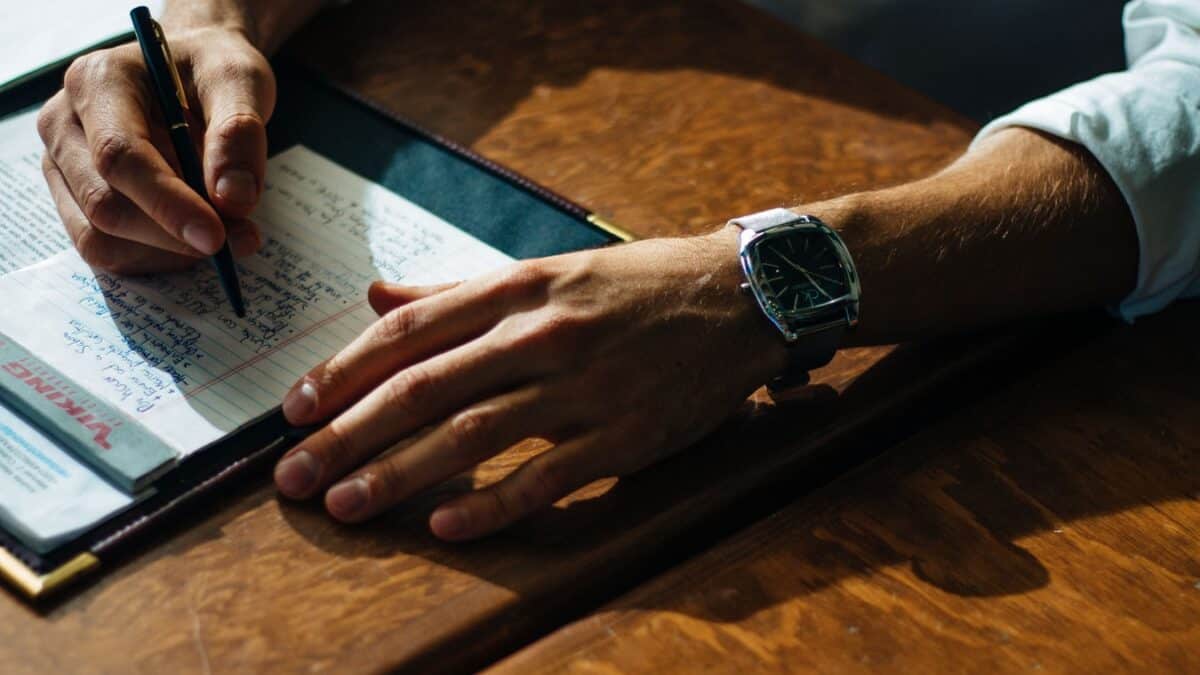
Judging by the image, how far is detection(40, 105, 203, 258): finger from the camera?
0.96m

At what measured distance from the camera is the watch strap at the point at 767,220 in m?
0.95

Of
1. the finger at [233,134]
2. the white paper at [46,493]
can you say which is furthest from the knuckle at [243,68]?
the white paper at [46,493]

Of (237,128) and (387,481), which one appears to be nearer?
(387,481)

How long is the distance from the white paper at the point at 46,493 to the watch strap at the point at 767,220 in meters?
0.52

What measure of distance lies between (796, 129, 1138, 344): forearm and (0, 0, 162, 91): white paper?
85 centimetres

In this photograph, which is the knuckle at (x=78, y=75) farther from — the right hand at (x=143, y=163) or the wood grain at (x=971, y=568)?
the wood grain at (x=971, y=568)

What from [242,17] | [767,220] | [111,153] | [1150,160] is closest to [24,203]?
[111,153]

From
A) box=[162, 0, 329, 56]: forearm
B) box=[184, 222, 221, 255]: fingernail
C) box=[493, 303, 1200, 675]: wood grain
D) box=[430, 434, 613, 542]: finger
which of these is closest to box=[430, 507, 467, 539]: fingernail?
box=[430, 434, 613, 542]: finger

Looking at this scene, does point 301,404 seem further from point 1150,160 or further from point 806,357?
point 1150,160

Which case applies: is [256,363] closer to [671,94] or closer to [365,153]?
[365,153]

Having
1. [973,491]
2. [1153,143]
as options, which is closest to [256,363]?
[973,491]

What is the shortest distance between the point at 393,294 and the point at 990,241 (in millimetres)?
536

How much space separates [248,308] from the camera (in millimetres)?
974

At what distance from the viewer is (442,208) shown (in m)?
1.12
